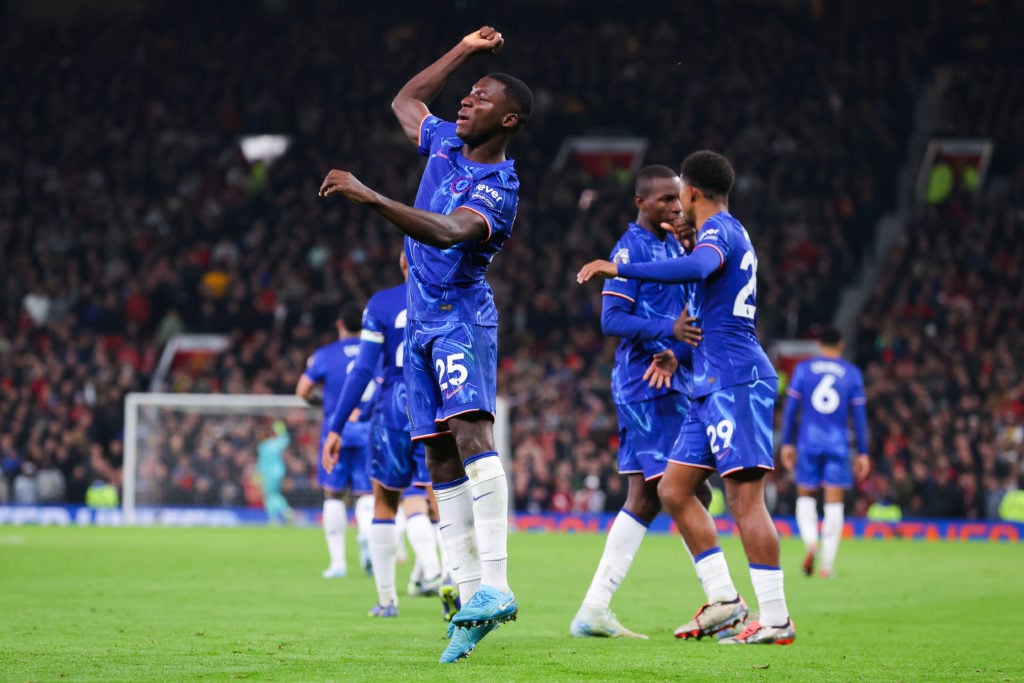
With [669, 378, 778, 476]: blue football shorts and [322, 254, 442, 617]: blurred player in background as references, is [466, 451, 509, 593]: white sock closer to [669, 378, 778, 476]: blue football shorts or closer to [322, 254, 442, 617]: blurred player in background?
[669, 378, 778, 476]: blue football shorts

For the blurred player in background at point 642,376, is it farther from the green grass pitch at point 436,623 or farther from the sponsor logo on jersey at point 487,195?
the sponsor logo on jersey at point 487,195

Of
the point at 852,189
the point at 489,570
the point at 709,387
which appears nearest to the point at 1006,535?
the point at 852,189

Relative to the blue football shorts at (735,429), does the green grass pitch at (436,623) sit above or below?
below

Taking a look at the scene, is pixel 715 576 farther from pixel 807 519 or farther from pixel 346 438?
pixel 807 519

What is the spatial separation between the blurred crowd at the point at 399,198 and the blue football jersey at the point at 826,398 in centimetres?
805

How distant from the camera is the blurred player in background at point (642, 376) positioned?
8070 millimetres

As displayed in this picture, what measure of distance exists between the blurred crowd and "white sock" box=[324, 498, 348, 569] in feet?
35.6

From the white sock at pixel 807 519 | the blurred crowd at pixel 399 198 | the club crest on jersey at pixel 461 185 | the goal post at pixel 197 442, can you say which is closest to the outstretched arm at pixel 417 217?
the club crest on jersey at pixel 461 185

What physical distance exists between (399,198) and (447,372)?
2361 centimetres

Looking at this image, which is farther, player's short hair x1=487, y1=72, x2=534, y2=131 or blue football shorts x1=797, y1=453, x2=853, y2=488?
blue football shorts x1=797, y1=453, x2=853, y2=488

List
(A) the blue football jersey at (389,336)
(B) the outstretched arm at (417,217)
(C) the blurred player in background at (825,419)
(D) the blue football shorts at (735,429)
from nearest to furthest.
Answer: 1. (B) the outstretched arm at (417,217)
2. (D) the blue football shorts at (735,429)
3. (A) the blue football jersey at (389,336)
4. (C) the blurred player in background at (825,419)

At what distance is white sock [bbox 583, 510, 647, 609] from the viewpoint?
796cm

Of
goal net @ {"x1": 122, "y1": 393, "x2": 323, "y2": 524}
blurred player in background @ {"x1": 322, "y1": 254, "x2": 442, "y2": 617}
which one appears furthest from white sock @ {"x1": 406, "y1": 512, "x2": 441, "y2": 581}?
goal net @ {"x1": 122, "y1": 393, "x2": 323, "y2": 524}

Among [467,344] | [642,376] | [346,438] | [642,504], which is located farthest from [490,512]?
[346,438]
